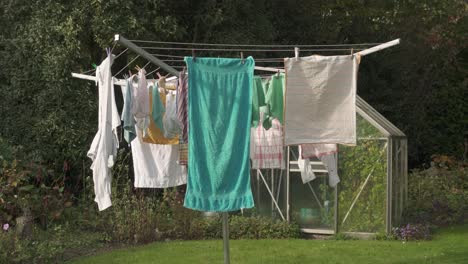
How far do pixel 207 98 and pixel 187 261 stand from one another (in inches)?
130

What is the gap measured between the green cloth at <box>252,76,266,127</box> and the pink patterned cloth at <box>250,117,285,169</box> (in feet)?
5.35

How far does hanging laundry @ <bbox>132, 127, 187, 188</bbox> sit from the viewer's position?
30.7ft

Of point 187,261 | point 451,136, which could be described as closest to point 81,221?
point 187,261

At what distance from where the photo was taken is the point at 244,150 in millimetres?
7629

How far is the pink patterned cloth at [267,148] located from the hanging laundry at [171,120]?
1348mm

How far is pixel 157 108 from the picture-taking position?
852cm

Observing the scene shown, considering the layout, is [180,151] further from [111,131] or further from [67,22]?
[67,22]

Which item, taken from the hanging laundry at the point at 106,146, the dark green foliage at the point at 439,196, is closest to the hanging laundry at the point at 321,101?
the hanging laundry at the point at 106,146

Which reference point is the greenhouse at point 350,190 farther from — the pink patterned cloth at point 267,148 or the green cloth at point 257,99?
the green cloth at point 257,99

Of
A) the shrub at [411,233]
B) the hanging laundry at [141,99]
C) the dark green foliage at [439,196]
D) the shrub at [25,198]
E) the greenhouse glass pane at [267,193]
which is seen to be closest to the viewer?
the hanging laundry at [141,99]

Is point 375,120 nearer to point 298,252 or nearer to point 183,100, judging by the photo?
point 298,252

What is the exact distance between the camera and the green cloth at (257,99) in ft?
26.1

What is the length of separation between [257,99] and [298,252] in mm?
3665

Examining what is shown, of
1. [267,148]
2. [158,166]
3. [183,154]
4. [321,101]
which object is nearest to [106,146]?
[183,154]
